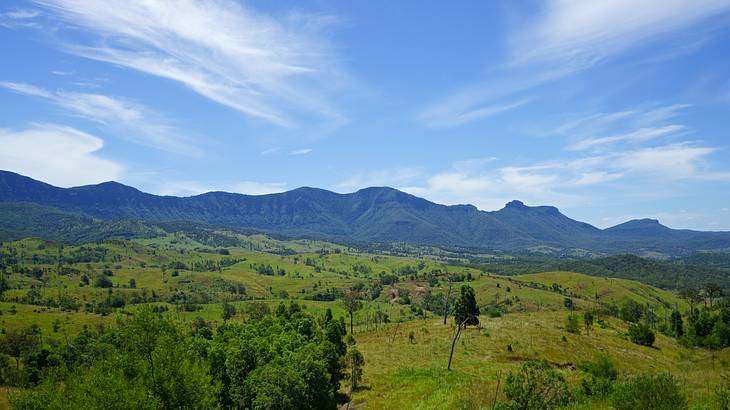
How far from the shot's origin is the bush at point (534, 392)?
108 feet

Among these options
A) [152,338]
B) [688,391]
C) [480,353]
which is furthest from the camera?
[480,353]

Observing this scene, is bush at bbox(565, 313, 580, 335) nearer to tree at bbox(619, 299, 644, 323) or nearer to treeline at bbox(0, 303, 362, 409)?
treeline at bbox(0, 303, 362, 409)

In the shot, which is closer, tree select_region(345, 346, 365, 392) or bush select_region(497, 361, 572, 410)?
bush select_region(497, 361, 572, 410)

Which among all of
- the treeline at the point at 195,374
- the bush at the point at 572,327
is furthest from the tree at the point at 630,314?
the treeline at the point at 195,374

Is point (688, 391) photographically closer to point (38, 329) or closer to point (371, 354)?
point (371, 354)

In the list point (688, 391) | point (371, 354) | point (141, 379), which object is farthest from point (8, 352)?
point (688, 391)

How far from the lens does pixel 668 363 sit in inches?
3258

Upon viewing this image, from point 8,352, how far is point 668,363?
18566 centimetres

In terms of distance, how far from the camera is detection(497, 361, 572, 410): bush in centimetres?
3300

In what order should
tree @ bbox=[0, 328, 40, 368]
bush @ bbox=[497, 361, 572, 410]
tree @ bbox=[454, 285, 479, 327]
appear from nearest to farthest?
bush @ bbox=[497, 361, 572, 410], tree @ bbox=[454, 285, 479, 327], tree @ bbox=[0, 328, 40, 368]

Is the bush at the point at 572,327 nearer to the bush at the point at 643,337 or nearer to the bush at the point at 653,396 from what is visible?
the bush at the point at 643,337

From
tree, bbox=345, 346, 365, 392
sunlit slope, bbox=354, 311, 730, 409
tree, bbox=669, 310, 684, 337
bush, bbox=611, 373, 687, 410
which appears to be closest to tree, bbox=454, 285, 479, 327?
sunlit slope, bbox=354, 311, 730, 409

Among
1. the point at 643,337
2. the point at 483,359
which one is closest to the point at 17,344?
the point at 483,359

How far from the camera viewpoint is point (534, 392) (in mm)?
33625
